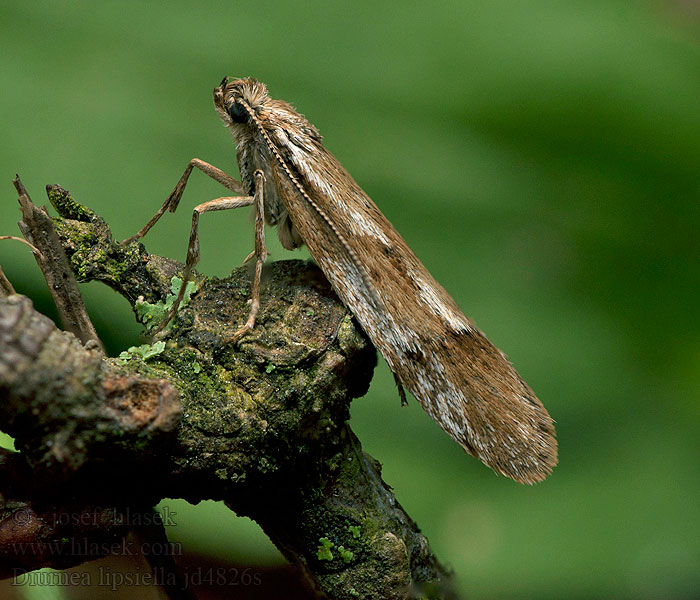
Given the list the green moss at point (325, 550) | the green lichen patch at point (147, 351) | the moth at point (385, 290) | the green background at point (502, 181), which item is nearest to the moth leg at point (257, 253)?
the moth at point (385, 290)

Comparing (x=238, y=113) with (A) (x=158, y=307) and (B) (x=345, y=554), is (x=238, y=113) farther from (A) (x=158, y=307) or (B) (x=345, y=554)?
(B) (x=345, y=554)

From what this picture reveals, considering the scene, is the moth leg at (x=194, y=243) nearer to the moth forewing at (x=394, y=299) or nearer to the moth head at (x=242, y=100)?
the moth forewing at (x=394, y=299)

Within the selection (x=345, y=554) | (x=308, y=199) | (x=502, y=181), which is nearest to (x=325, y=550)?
(x=345, y=554)

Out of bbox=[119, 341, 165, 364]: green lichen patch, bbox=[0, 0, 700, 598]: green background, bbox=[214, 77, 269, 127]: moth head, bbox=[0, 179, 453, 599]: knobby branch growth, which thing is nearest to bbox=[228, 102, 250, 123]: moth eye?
bbox=[214, 77, 269, 127]: moth head

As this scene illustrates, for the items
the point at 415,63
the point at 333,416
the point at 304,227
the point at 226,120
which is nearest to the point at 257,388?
the point at 333,416

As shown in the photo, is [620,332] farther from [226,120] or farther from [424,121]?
[226,120]

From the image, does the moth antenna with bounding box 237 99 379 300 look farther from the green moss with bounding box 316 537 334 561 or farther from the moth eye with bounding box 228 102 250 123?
the green moss with bounding box 316 537 334 561
